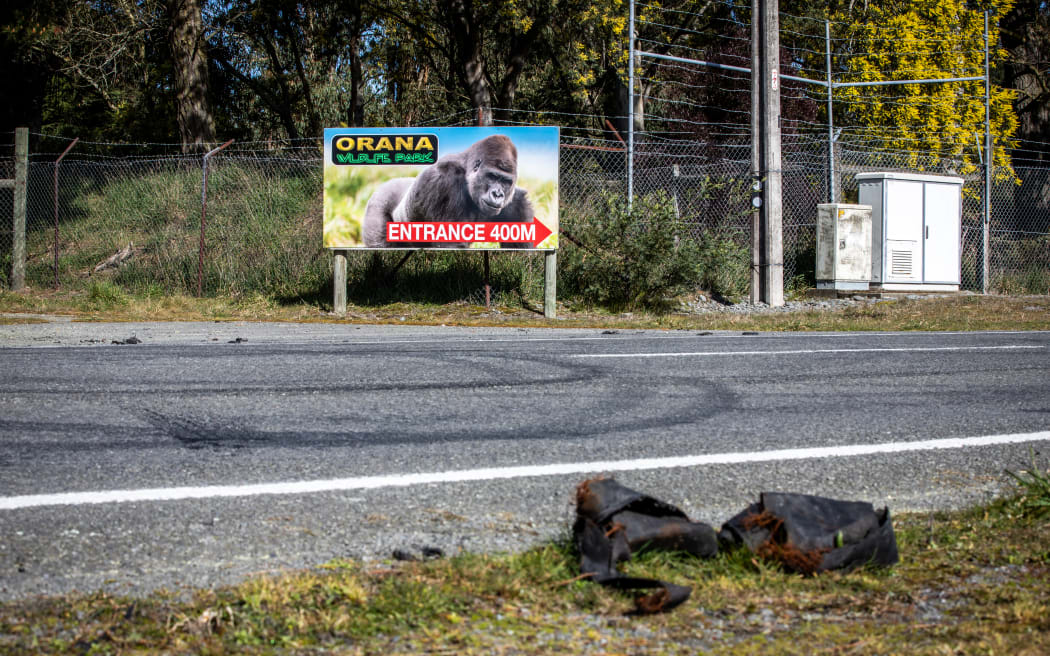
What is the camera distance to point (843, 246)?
1794 centimetres

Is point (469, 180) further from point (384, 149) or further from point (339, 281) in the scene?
point (339, 281)

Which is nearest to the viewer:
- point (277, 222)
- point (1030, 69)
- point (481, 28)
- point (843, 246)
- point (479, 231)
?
point (479, 231)

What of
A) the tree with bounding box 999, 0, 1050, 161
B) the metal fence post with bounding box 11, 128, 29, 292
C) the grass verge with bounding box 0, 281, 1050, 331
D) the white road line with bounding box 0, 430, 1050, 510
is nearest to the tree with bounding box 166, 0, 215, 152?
the metal fence post with bounding box 11, 128, 29, 292

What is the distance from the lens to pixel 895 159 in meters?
27.7

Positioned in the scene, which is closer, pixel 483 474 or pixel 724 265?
pixel 483 474

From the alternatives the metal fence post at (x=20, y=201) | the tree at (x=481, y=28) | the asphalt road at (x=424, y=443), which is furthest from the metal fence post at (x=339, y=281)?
the tree at (x=481, y=28)

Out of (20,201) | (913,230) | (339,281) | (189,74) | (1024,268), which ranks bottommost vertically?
(339,281)

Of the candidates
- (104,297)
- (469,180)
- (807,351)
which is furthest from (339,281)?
(807,351)

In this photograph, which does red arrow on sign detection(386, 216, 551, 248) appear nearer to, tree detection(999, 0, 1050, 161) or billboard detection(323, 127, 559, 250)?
billboard detection(323, 127, 559, 250)

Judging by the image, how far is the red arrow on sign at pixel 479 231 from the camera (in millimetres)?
14430

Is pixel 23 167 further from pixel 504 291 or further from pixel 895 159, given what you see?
pixel 895 159

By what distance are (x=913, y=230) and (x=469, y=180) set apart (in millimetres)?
9579

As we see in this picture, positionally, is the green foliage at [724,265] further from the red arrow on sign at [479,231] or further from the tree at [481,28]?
the tree at [481,28]

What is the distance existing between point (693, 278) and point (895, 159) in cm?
1516
